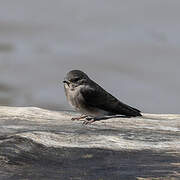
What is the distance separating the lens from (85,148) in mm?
3930

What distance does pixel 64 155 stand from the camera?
379cm

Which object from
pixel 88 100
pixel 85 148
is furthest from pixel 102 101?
pixel 85 148

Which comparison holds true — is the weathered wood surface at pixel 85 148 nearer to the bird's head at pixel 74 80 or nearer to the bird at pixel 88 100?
the bird at pixel 88 100

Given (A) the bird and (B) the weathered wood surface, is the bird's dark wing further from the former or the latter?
(B) the weathered wood surface

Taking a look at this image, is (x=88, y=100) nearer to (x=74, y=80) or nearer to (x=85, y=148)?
(x=74, y=80)

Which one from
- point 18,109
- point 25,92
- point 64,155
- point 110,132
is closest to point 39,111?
point 18,109

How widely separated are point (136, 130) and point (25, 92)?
5.08 meters

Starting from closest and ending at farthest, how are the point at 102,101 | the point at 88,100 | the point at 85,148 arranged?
the point at 85,148 → the point at 88,100 → the point at 102,101

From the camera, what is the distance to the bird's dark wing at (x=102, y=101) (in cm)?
529

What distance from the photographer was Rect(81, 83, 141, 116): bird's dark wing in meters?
5.29

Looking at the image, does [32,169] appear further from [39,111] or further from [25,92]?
[25,92]

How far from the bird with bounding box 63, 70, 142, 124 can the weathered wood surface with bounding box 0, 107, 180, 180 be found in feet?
1.17

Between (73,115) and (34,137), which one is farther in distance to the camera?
(73,115)

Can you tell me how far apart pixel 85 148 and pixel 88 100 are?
141cm
